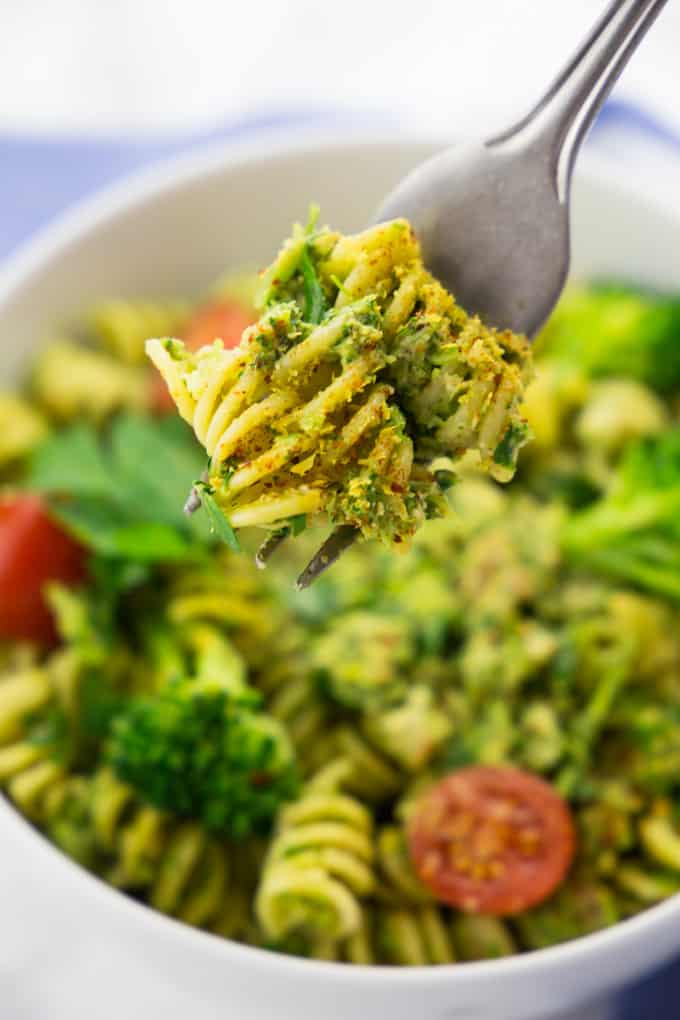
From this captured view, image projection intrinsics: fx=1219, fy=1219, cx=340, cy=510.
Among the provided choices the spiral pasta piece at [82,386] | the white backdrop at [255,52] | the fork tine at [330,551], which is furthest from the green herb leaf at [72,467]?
the white backdrop at [255,52]

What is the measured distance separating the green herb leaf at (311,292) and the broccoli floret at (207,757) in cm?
85

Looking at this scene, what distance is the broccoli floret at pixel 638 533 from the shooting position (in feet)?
8.44

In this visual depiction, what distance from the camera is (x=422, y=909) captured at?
7.71 feet

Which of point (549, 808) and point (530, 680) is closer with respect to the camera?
point (549, 808)

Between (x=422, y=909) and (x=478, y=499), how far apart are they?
89cm

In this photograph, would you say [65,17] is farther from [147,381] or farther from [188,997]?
[188,997]

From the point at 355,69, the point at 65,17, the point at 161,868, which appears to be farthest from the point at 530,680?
the point at 65,17

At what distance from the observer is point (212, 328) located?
3055mm

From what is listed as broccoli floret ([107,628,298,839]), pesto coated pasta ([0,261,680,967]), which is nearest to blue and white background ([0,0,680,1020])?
pesto coated pasta ([0,261,680,967])

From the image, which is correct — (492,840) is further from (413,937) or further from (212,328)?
(212,328)

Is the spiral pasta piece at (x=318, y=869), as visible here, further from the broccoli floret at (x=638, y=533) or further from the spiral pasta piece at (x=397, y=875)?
the broccoli floret at (x=638, y=533)

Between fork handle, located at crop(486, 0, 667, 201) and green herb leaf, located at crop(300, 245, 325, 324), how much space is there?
1.54ft

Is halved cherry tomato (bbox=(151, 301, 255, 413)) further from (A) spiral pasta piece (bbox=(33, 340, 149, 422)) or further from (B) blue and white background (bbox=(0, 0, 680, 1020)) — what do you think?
(B) blue and white background (bbox=(0, 0, 680, 1020))

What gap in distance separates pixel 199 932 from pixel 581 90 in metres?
1.44
